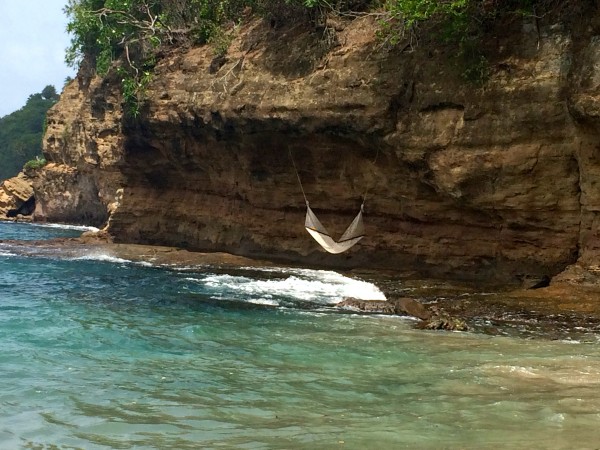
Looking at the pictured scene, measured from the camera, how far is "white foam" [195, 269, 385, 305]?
42.2ft

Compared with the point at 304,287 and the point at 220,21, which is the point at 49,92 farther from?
the point at 304,287

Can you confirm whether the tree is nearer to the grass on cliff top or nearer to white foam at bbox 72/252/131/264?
the grass on cliff top

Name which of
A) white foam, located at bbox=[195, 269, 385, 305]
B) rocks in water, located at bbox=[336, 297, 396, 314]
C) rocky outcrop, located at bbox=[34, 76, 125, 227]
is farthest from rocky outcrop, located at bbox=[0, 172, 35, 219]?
rocks in water, located at bbox=[336, 297, 396, 314]

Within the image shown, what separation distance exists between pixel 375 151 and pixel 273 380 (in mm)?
Answer: 9620

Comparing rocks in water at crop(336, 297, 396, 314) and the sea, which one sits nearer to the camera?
the sea

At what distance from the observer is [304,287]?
1399 centimetres

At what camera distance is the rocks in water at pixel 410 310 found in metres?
9.78

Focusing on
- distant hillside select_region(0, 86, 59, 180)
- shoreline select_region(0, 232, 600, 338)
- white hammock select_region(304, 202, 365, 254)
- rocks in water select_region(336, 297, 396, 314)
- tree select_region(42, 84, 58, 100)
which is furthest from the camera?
tree select_region(42, 84, 58, 100)

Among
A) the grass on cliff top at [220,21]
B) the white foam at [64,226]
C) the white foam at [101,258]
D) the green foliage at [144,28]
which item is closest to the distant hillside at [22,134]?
the white foam at [64,226]

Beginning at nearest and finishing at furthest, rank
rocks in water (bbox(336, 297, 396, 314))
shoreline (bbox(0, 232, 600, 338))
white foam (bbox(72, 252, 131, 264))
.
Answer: shoreline (bbox(0, 232, 600, 338)) < rocks in water (bbox(336, 297, 396, 314)) < white foam (bbox(72, 252, 131, 264))

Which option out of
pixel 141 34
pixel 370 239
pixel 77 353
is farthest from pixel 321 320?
pixel 141 34

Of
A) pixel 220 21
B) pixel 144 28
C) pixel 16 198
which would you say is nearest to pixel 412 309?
pixel 220 21

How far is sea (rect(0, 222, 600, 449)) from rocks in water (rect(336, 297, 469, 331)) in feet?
1.06

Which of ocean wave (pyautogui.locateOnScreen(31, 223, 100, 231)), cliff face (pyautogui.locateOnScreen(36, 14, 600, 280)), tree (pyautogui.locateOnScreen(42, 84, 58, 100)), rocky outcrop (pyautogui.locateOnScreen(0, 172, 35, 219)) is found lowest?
ocean wave (pyautogui.locateOnScreen(31, 223, 100, 231))
